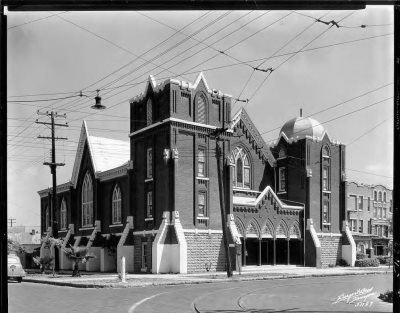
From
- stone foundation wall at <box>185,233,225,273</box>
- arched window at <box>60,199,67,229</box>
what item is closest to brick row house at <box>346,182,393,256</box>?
stone foundation wall at <box>185,233,225,273</box>

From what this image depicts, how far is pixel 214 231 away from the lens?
1612 inches

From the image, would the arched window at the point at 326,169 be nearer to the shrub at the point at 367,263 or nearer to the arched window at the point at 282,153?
→ the arched window at the point at 282,153

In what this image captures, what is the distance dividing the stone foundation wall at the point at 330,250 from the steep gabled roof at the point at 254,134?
8483mm

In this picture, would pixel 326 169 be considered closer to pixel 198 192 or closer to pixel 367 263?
pixel 367 263

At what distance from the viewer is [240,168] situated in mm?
46969

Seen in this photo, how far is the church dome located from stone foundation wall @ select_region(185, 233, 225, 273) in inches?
604

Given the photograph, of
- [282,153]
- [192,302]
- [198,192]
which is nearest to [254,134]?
[282,153]

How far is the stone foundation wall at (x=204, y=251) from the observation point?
128 feet

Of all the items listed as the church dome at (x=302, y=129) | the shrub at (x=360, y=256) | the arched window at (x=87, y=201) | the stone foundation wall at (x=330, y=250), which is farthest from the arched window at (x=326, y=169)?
the arched window at (x=87, y=201)

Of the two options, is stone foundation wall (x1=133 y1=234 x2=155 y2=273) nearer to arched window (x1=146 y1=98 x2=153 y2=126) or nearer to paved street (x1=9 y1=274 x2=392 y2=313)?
arched window (x1=146 y1=98 x2=153 y2=126)

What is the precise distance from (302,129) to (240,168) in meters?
9.44

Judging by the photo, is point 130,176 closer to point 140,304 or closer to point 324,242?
point 324,242

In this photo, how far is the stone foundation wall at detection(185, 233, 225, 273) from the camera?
38.9m
